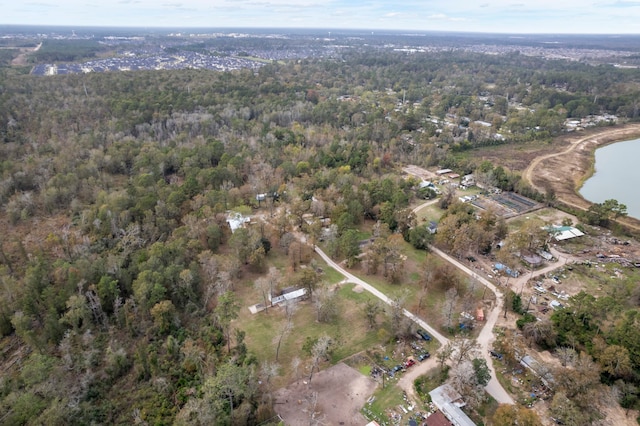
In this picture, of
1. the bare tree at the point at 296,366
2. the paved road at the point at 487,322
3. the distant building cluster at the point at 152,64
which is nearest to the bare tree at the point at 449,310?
the paved road at the point at 487,322

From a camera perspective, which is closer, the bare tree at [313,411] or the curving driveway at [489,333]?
the bare tree at [313,411]

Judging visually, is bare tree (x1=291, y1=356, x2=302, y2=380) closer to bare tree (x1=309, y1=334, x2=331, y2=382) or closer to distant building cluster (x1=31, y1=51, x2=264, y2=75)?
bare tree (x1=309, y1=334, x2=331, y2=382)

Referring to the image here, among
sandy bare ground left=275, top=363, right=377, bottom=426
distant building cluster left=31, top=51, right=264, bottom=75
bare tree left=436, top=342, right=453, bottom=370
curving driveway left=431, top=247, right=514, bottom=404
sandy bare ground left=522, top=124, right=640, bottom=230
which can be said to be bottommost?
sandy bare ground left=275, top=363, right=377, bottom=426

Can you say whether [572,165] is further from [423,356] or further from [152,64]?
[152,64]

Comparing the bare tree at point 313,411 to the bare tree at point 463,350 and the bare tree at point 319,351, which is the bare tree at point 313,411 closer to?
the bare tree at point 319,351

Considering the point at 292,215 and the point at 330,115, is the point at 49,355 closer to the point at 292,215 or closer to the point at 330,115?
the point at 292,215

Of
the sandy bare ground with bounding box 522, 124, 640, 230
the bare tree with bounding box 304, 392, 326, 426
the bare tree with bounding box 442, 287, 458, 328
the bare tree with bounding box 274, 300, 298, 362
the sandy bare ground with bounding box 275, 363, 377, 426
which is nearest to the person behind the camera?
the bare tree with bounding box 304, 392, 326, 426

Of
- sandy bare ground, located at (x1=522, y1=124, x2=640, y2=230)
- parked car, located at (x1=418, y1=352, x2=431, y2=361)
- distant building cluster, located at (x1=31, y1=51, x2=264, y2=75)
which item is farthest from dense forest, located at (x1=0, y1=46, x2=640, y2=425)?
distant building cluster, located at (x1=31, y1=51, x2=264, y2=75)
